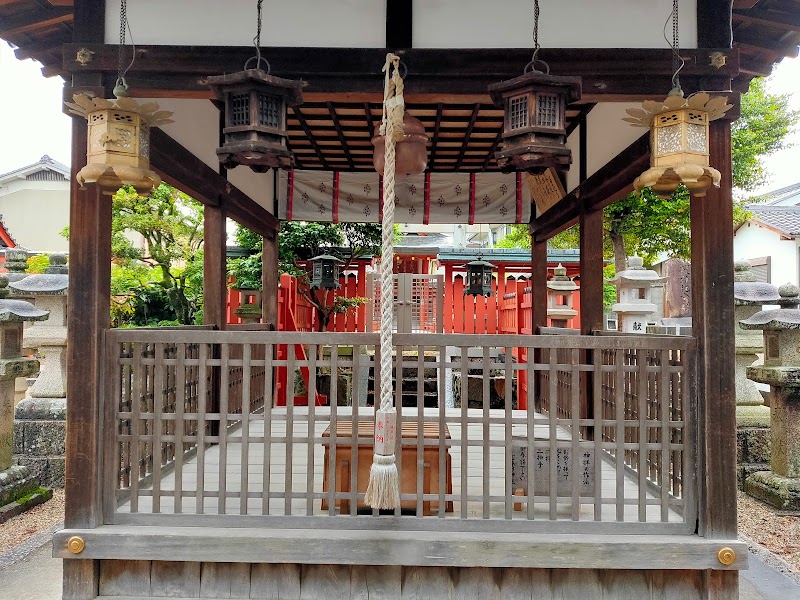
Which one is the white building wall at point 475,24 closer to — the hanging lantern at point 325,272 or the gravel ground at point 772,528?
the gravel ground at point 772,528

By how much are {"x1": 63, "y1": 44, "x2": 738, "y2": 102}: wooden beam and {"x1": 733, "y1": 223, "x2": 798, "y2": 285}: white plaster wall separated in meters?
23.4

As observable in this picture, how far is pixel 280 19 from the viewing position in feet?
13.4

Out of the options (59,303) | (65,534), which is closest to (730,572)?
(65,534)

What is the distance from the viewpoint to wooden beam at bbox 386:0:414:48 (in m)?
4.03

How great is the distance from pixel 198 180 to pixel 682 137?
15.0 feet

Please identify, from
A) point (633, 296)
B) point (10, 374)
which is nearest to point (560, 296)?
point (633, 296)

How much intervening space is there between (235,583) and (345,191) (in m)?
6.36

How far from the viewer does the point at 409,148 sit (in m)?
4.19

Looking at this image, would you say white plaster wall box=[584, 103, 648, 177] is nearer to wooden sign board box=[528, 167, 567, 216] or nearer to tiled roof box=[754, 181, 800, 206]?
wooden sign board box=[528, 167, 567, 216]

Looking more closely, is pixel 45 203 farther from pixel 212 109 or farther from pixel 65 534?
pixel 65 534

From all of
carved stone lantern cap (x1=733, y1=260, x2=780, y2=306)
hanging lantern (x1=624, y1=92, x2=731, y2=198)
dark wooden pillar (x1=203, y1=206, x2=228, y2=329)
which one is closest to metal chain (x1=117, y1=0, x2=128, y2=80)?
dark wooden pillar (x1=203, y1=206, x2=228, y2=329)

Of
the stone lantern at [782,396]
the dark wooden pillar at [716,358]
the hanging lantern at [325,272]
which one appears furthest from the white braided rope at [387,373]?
the hanging lantern at [325,272]

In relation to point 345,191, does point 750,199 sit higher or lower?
higher

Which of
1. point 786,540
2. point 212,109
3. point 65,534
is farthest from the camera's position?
point 212,109
